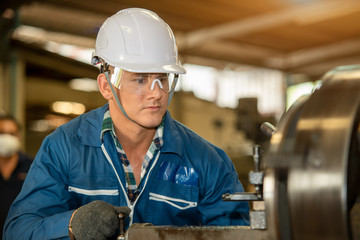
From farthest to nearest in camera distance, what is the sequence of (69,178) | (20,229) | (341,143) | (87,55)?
(87,55) → (69,178) → (20,229) → (341,143)

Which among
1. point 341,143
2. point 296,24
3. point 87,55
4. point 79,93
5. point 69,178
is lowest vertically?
point 69,178

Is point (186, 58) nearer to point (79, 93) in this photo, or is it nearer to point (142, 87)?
point (79, 93)

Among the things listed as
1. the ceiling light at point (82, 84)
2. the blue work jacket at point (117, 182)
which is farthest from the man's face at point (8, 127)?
the ceiling light at point (82, 84)

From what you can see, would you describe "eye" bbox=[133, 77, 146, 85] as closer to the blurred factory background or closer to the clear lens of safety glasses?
the clear lens of safety glasses

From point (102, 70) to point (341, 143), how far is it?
1158 mm

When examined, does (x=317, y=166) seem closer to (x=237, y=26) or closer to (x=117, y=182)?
(x=117, y=182)

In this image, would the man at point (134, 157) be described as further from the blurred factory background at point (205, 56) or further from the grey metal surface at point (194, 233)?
the blurred factory background at point (205, 56)

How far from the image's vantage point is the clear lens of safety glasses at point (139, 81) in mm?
1796

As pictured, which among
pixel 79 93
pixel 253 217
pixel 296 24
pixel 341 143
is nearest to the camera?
pixel 341 143

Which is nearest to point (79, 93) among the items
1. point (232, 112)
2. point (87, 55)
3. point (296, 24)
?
point (87, 55)

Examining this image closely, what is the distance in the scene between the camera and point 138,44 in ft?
6.11

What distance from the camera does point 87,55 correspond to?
8047mm

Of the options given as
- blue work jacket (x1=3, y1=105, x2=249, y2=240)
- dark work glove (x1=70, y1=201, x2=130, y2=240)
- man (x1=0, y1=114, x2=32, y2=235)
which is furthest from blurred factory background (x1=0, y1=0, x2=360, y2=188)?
dark work glove (x1=70, y1=201, x2=130, y2=240)

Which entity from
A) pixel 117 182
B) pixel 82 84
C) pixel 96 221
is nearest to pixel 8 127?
pixel 117 182
